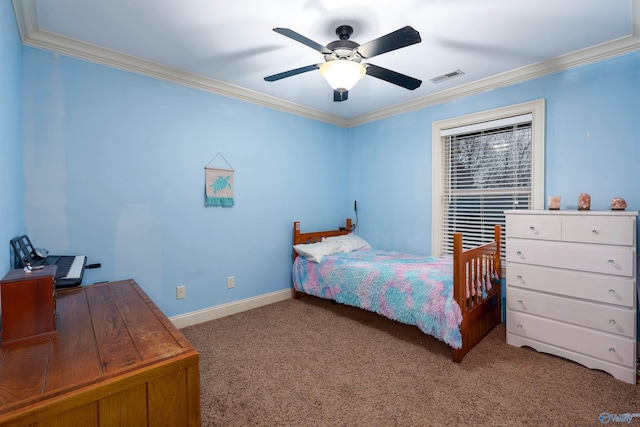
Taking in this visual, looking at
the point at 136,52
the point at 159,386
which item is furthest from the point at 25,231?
the point at 159,386

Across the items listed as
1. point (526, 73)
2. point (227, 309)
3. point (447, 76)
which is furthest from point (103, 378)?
point (526, 73)

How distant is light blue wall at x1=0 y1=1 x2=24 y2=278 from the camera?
1.51 metres

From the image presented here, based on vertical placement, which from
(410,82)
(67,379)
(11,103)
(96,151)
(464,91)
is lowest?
(67,379)

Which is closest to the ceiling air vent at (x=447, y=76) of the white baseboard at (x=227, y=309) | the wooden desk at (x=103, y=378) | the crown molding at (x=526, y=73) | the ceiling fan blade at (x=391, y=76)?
the crown molding at (x=526, y=73)

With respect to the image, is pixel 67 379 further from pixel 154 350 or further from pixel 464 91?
pixel 464 91

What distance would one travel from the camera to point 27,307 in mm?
1232

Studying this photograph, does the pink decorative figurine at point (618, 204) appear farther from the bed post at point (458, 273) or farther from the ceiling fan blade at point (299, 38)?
the ceiling fan blade at point (299, 38)

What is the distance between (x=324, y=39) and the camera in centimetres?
230

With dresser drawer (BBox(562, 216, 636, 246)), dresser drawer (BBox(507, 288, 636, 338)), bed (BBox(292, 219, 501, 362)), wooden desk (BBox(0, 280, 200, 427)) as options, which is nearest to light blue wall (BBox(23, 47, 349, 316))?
bed (BBox(292, 219, 501, 362))

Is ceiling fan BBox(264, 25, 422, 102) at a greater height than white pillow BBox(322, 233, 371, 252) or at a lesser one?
greater

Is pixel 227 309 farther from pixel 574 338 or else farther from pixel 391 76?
pixel 574 338

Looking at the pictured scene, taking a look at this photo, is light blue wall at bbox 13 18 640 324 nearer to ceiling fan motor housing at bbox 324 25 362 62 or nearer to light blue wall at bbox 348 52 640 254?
light blue wall at bbox 348 52 640 254

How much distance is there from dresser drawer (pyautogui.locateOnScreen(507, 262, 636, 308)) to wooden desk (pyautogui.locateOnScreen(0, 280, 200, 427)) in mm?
2501

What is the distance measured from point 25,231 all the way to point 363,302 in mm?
2669
